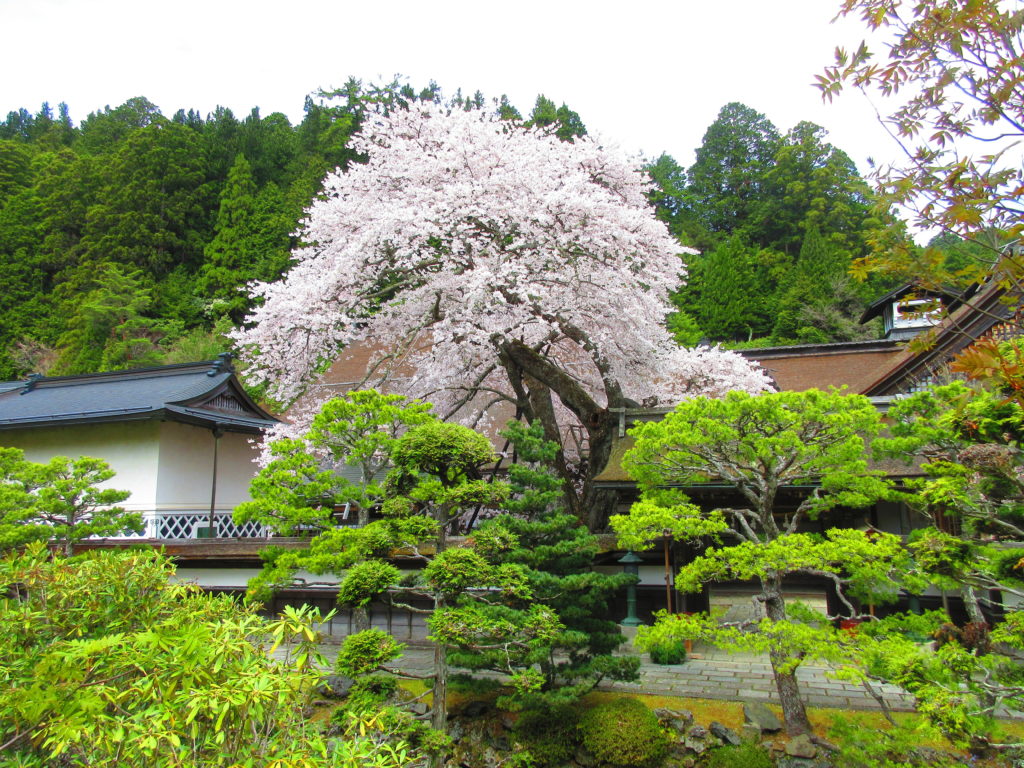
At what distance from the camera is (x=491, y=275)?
11.3 meters

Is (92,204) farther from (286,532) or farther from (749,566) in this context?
(749,566)

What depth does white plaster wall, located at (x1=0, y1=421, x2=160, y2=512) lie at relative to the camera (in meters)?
13.7

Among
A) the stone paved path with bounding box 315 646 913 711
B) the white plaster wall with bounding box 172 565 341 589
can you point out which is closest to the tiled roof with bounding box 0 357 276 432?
the white plaster wall with bounding box 172 565 341 589

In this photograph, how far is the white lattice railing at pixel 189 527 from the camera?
13406mm

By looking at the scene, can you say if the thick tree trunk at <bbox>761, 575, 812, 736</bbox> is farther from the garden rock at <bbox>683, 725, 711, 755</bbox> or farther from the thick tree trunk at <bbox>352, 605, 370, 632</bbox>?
the thick tree trunk at <bbox>352, 605, 370, 632</bbox>

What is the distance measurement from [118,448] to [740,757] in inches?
524

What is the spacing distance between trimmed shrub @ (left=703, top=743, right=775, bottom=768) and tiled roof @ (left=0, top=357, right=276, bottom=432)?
37.6ft

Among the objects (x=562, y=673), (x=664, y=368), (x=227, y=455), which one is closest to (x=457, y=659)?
(x=562, y=673)

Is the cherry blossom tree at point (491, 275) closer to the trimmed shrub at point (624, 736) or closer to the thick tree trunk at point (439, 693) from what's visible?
the trimmed shrub at point (624, 736)

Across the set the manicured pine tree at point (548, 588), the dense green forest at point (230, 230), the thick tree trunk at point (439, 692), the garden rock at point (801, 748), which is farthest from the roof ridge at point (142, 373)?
the garden rock at point (801, 748)

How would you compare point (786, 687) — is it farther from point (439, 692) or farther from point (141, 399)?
point (141, 399)

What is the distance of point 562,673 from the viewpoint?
731cm

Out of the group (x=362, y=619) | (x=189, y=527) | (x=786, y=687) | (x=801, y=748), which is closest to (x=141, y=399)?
(x=189, y=527)

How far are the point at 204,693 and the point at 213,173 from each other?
40.5m
